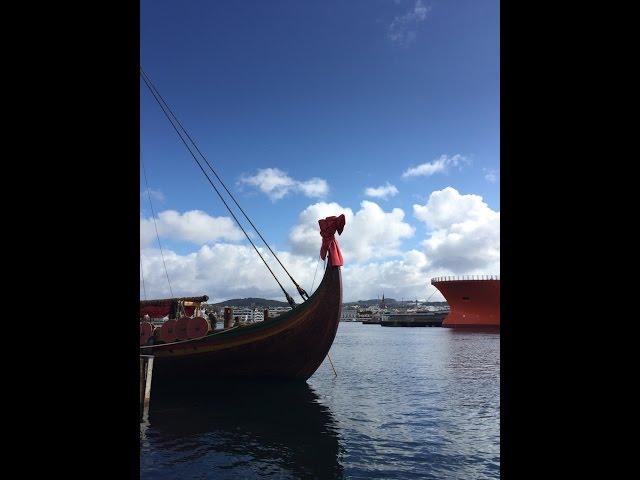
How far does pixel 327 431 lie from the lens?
512 inches

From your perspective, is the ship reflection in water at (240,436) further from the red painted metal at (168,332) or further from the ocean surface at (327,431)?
the red painted metal at (168,332)

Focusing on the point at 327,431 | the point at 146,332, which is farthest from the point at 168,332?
the point at 327,431

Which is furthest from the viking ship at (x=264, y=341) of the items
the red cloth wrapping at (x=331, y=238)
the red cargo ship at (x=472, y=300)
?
the red cargo ship at (x=472, y=300)

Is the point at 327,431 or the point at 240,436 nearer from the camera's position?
the point at 240,436

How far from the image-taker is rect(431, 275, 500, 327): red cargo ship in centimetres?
6050

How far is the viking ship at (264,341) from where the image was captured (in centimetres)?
1828

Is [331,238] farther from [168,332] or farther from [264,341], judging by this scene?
[168,332]

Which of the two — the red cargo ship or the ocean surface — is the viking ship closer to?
the ocean surface

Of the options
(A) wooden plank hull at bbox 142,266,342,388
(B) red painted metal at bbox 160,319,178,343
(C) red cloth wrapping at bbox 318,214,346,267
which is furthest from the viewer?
(B) red painted metal at bbox 160,319,178,343

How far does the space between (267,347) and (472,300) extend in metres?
52.0

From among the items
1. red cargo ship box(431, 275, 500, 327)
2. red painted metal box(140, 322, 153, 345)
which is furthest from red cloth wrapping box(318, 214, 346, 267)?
red cargo ship box(431, 275, 500, 327)
